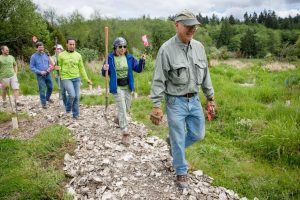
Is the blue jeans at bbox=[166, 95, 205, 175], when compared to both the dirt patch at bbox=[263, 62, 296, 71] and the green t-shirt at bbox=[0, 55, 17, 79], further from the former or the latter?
the dirt patch at bbox=[263, 62, 296, 71]

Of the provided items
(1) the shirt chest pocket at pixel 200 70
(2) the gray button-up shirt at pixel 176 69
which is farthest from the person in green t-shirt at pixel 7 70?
(1) the shirt chest pocket at pixel 200 70

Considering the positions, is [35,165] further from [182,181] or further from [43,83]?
[43,83]

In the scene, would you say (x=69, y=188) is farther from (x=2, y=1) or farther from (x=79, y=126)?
(x=2, y=1)

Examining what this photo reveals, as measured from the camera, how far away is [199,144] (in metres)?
6.60

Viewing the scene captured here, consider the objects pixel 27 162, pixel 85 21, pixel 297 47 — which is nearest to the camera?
pixel 27 162

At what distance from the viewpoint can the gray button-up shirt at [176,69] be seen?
409 cm

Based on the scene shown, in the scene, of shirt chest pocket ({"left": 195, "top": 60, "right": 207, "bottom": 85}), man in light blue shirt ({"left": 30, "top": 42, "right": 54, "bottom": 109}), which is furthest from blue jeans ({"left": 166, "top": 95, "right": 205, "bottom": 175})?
man in light blue shirt ({"left": 30, "top": 42, "right": 54, "bottom": 109})

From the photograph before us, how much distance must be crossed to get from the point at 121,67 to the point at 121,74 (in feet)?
0.48

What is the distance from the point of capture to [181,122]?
4.25 meters

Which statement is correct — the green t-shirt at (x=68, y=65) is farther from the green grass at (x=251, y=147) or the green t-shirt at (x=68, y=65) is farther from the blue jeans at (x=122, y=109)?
the blue jeans at (x=122, y=109)

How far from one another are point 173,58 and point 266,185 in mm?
2640

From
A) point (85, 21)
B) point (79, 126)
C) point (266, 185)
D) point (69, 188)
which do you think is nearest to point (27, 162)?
point (69, 188)

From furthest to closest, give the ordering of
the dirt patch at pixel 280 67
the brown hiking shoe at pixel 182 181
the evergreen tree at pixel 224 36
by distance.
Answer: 1. the evergreen tree at pixel 224 36
2. the dirt patch at pixel 280 67
3. the brown hiking shoe at pixel 182 181

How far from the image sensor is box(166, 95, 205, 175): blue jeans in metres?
4.23
